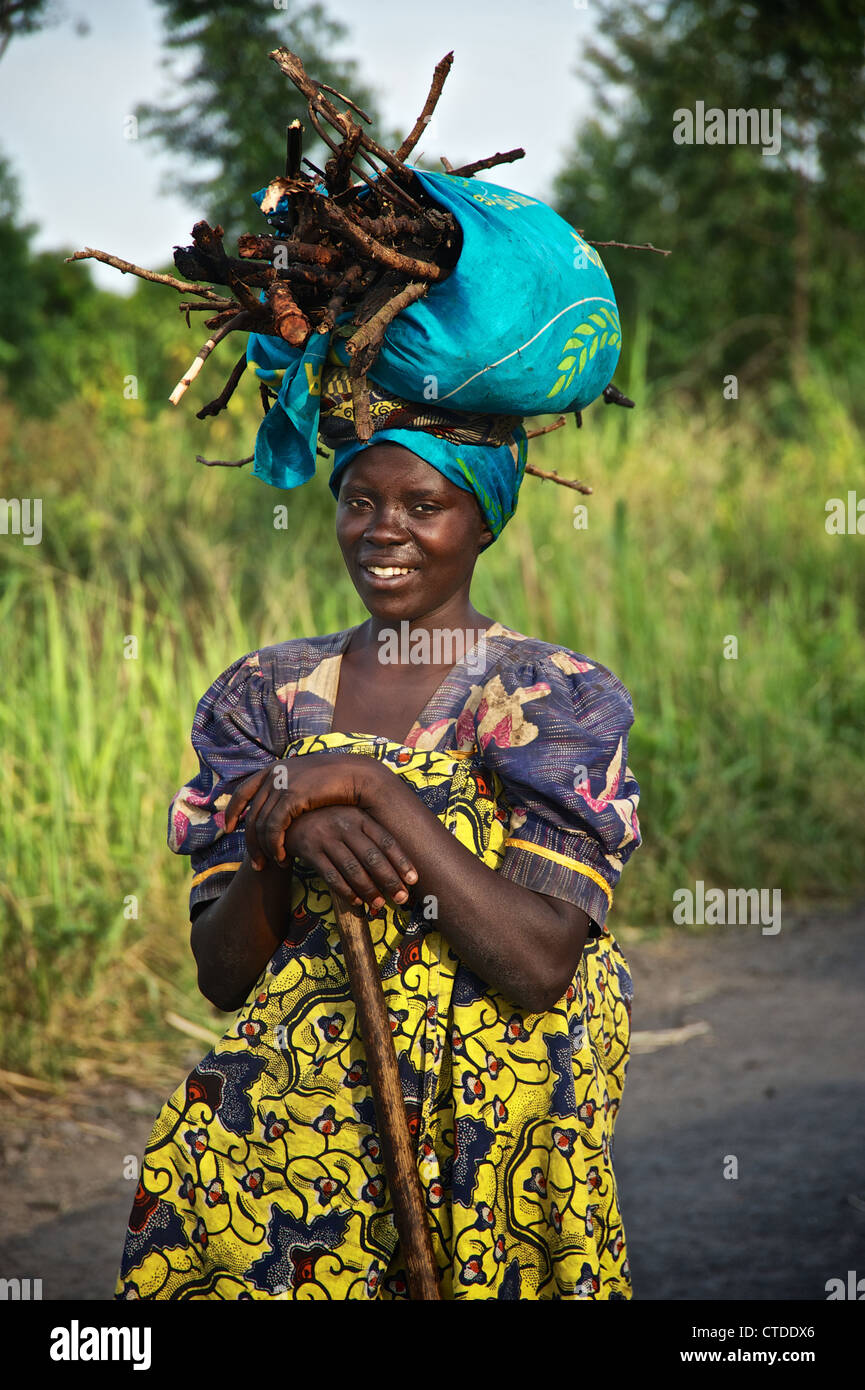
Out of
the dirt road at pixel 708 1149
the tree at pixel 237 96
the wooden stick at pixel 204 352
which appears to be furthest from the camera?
the tree at pixel 237 96

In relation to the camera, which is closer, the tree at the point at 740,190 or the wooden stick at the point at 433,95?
the wooden stick at the point at 433,95

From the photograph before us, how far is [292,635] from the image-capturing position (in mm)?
5551

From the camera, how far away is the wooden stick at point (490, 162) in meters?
2.14

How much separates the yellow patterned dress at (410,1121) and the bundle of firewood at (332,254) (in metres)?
0.60

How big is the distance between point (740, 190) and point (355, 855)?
40.9 ft

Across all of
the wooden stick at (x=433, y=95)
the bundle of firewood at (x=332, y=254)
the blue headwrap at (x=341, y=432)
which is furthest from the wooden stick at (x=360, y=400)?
the wooden stick at (x=433, y=95)

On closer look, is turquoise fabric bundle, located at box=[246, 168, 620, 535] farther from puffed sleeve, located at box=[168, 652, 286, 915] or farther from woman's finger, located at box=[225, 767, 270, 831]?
woman's finger, located at box=[225, 767, 270, 831]

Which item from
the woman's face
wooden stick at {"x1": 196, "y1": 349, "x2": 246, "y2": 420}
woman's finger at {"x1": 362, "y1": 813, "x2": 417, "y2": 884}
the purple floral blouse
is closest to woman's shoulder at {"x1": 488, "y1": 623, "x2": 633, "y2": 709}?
the purple floral blouse

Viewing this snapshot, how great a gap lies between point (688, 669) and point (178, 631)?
242 centimetres

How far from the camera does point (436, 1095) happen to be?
6.25 feet

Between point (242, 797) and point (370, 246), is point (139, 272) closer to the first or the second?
point (370, 246)

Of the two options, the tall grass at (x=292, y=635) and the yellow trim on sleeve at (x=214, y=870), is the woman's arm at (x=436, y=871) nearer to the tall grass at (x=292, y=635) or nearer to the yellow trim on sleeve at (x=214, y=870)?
the yellow trim on sleeve at (x=214, y=870)

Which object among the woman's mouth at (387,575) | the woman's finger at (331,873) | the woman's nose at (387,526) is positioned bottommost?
the woman's finger at (331,873)
